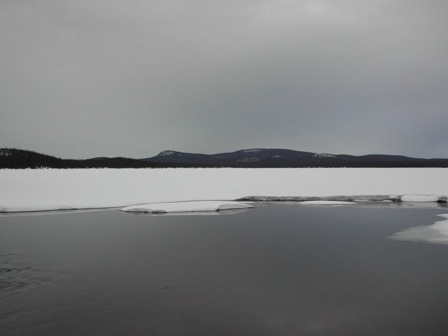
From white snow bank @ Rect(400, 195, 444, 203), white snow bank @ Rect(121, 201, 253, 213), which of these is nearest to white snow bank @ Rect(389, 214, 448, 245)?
white snow bank @ Rect(121, 201, 253, 213)

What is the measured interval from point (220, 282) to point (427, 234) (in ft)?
24.5

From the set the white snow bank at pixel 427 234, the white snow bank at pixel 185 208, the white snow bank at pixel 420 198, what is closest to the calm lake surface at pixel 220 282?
the white snow bank at pixel 427 234

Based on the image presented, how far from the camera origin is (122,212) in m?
18.0

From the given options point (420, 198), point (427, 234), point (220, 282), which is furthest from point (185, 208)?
point (420, 198)

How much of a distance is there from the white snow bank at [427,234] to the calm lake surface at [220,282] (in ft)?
1.69

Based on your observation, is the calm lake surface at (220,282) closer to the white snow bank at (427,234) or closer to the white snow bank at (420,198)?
the white snow bank at (427,234)

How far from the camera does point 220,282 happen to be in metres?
7.07

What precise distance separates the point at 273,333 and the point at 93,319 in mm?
2392

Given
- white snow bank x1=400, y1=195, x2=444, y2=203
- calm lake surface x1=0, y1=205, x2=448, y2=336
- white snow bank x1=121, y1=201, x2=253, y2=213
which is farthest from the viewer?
white snow bank x1=400, y1=195, x2=444, y2=203

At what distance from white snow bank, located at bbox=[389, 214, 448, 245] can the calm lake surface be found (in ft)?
1.69

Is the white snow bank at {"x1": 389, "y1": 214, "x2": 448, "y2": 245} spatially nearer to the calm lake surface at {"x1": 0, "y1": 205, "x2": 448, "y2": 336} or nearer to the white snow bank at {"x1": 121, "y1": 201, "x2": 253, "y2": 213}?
the calm lake surface at {"x1": 0, "y1": 205, "x2": 448, "y2": 336}

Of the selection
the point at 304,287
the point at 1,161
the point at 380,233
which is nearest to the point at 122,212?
the point at 380,233

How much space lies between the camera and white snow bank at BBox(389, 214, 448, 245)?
35.3 feet

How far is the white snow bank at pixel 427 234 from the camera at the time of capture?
10.8 metres
